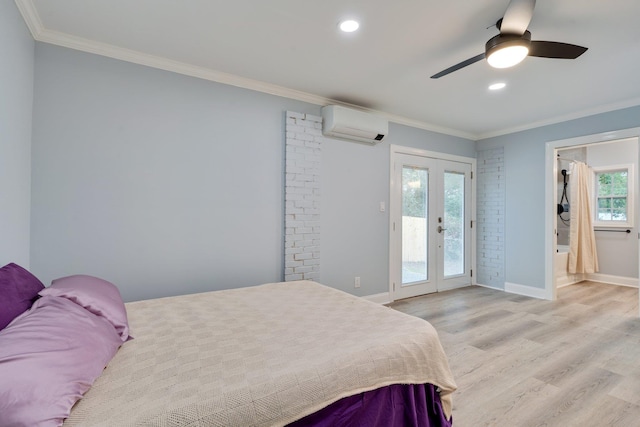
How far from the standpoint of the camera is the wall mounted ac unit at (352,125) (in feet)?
11.3

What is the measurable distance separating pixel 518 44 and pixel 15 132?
10.1 ft

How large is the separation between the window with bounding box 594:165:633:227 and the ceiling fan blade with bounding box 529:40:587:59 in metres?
4.72

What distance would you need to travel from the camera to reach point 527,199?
4480 millimetres

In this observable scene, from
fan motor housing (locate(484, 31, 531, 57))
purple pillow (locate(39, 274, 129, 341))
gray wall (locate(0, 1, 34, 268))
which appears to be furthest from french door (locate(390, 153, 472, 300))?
gray wall (locate(0, 1, 34, 268))

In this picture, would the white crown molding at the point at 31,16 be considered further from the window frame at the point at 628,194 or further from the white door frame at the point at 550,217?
the window frame at the point at 628,194

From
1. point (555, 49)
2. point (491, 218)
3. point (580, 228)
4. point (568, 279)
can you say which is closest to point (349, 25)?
point (555, 49)

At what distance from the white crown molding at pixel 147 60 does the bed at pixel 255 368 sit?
180 cm

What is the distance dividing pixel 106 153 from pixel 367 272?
2975mm

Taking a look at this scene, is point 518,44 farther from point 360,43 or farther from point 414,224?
point 414,224

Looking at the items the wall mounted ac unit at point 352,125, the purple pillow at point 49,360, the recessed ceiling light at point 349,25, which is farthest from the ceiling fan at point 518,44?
the purple pillow at point 49,360

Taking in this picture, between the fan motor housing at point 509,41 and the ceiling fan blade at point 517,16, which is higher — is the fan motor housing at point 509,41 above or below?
below

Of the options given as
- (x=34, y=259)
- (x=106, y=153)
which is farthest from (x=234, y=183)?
(x=34, y=259)

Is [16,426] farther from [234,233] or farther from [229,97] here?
[229,97]

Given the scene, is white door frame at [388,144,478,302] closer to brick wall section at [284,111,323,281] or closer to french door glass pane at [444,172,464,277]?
french door glass pane at [444,172,464,277]
